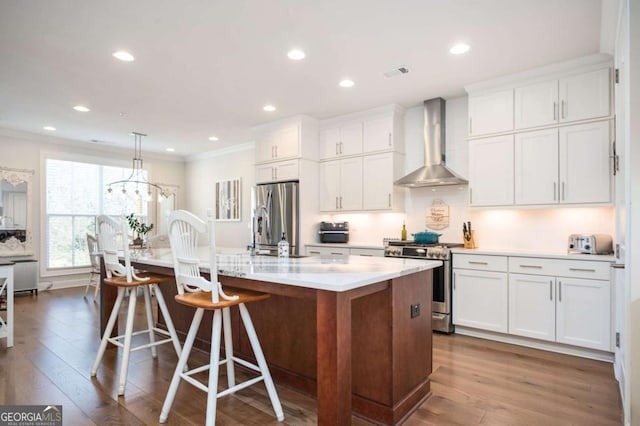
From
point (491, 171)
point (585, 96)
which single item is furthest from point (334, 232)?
point (585, 96)

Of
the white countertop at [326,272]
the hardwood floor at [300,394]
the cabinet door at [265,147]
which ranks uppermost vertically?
the cabinet door at [265,147]

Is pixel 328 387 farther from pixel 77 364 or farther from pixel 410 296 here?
pixel 77 364

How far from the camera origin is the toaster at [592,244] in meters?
3.17

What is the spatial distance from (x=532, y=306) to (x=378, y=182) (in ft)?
7.20

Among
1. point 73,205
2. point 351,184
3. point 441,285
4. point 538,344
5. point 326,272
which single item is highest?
point 351,184

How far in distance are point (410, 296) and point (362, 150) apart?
2936mm

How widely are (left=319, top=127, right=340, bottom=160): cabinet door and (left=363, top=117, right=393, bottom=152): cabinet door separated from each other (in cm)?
45

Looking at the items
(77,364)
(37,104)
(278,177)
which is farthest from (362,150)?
(37,104)

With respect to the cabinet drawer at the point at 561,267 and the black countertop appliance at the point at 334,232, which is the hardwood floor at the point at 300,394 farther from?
the black countertop appliance at the point at 334,232

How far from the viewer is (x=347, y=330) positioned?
168cm

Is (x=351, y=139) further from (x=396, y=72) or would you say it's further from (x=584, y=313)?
(x=584, y=313)

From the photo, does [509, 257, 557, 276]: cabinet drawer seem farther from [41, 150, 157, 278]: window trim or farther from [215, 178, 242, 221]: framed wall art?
[41, 150, 157, 278]: window trim

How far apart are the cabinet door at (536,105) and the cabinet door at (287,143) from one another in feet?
8.79

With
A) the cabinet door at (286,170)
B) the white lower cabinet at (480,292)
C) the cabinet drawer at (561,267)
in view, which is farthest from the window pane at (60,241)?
the cabinet drawer at (561,267)
